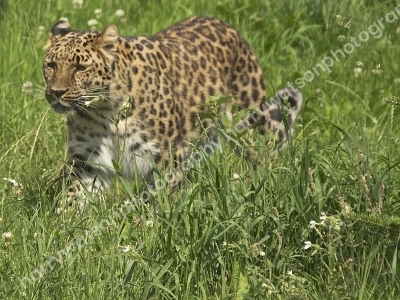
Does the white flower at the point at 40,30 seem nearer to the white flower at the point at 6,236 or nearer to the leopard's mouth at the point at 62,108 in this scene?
the leopard's mouth at the point at 62,108

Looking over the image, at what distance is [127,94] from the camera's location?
6.46m

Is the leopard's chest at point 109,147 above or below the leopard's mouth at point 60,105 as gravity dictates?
below

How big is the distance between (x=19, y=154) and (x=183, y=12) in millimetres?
2951

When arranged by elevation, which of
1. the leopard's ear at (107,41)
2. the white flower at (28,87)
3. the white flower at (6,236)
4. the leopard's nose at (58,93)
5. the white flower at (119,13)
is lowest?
the white flower at (28,87)

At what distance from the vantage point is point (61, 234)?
5.18 m

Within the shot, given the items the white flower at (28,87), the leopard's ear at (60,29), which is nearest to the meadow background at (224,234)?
the leopard's ear at (60,29)

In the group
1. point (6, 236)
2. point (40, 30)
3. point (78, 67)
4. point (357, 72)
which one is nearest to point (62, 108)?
point (78, 67)

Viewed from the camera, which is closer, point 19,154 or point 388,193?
point 388,193

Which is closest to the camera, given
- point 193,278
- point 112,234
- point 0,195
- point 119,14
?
point 193,278

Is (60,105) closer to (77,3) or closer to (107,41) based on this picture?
(107,41)

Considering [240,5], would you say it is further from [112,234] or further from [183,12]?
[112,234]

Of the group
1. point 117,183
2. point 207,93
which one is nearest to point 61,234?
point 117,183

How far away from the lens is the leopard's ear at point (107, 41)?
6.35 meters

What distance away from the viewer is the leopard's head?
6156mm
